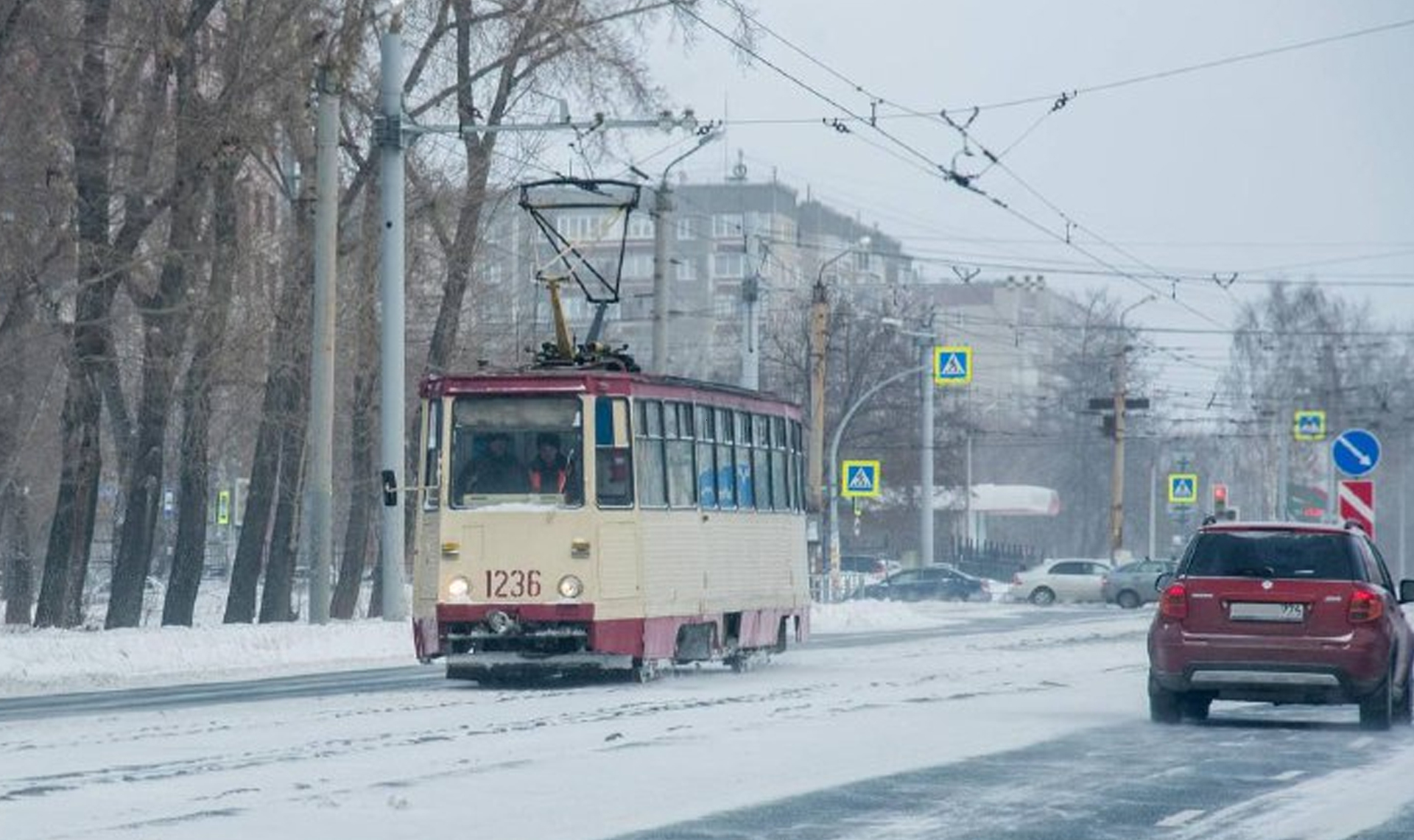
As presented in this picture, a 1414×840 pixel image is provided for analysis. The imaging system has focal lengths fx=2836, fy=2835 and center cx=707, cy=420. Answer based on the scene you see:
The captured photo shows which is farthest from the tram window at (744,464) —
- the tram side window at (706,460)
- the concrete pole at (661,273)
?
the concrete pole at (661,273)

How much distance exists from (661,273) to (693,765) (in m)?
30.5

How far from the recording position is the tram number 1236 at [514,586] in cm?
2552

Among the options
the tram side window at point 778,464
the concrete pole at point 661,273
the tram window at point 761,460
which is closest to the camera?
the tram window at point 761,460

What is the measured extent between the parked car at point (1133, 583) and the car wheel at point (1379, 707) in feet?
173

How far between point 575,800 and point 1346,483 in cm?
2251

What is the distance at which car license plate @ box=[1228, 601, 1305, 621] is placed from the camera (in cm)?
2059

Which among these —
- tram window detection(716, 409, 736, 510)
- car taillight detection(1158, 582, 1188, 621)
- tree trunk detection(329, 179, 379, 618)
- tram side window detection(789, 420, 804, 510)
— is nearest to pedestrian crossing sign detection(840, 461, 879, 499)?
tree trunk detection(329, 179, 379, 618)

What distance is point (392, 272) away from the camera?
35.7 metres

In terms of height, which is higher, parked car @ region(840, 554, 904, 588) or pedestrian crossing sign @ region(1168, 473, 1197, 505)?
pedestrian crossing sign @ region(1168, 473, 1197, 505)

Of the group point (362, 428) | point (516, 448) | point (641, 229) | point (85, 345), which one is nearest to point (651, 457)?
point (516, 448)

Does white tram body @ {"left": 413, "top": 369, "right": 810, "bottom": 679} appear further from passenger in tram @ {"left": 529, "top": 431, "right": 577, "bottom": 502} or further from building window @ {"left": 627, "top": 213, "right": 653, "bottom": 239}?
building window @ {"left": 627, "top": 213, "right": 653, "bottom": 239}

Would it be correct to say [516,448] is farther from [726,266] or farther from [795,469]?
[726,266]

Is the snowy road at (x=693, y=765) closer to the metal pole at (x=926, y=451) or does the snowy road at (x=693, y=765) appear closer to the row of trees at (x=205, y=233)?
the row of trees at (x=205, y=233)

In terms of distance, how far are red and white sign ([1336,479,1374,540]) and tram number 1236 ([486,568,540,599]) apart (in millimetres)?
12639
